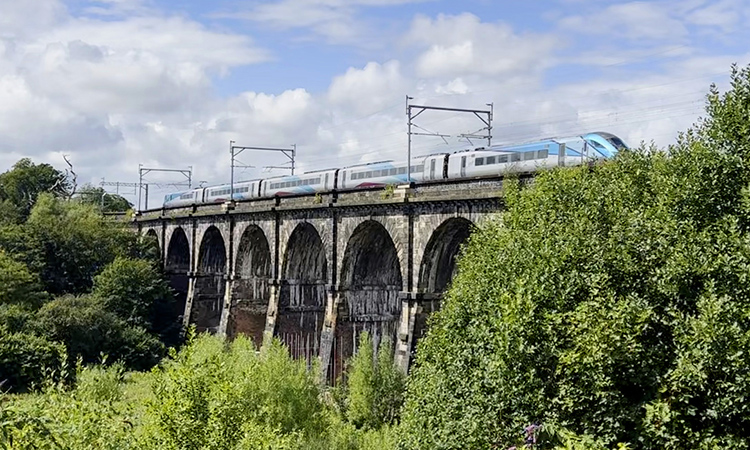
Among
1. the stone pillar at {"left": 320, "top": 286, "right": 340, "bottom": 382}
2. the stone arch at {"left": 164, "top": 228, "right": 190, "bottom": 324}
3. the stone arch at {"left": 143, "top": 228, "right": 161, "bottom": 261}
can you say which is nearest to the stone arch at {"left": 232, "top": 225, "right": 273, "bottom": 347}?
the stone pillar at {"left": 320, "top": 286, "right": 340, "bottom": 382}

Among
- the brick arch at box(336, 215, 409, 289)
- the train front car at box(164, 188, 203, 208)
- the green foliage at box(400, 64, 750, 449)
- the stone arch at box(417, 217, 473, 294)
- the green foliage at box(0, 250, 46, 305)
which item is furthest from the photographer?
the train front car at box(164, 188, 203, 208)

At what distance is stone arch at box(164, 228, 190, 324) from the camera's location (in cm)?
5438

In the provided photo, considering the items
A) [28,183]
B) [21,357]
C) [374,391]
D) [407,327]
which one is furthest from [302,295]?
[28,183]

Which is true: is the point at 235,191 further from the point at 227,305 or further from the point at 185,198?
the point at 227,305

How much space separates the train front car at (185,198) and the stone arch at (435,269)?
32441 mm

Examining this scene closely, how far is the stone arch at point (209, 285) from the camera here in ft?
161

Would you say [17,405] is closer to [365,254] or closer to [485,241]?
[485,241]

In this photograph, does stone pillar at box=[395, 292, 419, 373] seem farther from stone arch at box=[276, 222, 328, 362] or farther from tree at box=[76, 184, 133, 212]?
tree at box=[76, 184, 133, 212]

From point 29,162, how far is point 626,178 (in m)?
75.5

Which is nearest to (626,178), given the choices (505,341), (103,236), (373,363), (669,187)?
(669,187)

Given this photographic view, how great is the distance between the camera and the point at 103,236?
54.3m

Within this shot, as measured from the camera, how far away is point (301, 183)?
48.3 metres

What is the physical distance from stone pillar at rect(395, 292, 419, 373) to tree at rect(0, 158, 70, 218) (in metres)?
53.6

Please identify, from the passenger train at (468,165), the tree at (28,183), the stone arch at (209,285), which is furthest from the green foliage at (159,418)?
the tree at (28,183)
